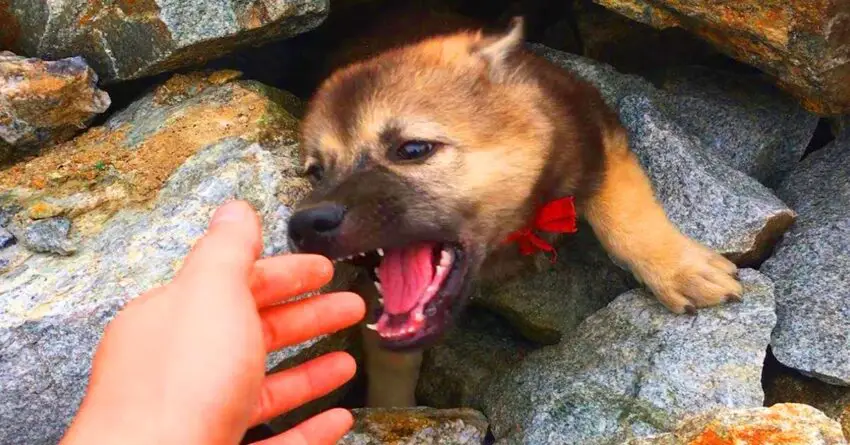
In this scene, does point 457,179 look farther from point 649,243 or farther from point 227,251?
point 227,251

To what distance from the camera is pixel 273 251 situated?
289 cm

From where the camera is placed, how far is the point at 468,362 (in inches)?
141

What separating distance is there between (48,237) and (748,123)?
293 centimetres

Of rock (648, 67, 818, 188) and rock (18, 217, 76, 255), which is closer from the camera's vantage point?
rock (18, 217, 76, 255)

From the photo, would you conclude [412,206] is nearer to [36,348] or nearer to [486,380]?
[486,380]

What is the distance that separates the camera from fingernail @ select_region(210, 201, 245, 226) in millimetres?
2035

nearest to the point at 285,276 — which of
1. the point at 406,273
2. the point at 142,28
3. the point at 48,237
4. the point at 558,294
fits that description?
the point at 406,273

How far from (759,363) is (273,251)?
1.69m

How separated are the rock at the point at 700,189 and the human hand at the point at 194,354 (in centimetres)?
189

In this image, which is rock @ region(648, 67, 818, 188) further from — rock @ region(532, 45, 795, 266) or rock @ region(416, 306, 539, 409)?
rock @ region(416, 306, 539, 409)

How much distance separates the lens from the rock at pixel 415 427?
284cm

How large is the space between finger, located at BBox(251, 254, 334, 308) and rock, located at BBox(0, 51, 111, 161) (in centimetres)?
152

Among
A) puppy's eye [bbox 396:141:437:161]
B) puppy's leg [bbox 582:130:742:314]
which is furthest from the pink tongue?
puppy's leg [bbox 582:130:742:314]

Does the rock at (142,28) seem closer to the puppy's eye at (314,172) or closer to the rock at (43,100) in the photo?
the rock at (43,100)
